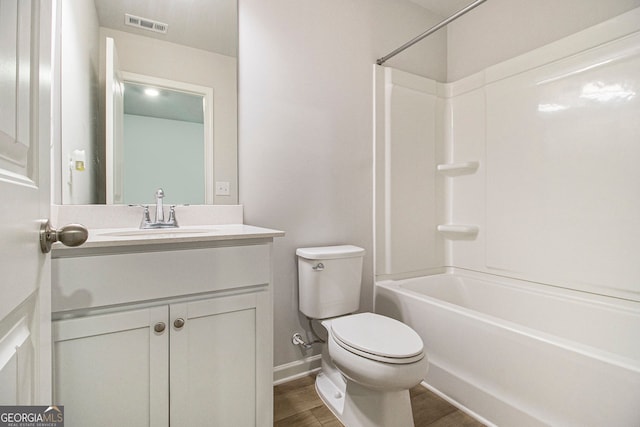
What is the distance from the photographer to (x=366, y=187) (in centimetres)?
201

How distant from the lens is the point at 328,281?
1.63 m

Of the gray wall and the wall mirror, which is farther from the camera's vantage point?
the gray wall

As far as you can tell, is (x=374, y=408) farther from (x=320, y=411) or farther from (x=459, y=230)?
(x=459, y=230)

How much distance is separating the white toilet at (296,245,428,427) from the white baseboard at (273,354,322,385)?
8 cm

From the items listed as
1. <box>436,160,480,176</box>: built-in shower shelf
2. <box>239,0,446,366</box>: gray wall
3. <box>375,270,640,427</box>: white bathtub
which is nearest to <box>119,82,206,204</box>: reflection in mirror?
<box>239,0,446,366</box>: gray wall

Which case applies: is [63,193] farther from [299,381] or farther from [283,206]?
[299,381]

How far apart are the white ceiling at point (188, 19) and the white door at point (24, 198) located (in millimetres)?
988

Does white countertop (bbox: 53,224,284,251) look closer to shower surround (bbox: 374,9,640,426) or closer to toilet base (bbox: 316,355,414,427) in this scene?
toilet base (bbox: 316,355,414,427)

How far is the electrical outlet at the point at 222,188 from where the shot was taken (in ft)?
5.17

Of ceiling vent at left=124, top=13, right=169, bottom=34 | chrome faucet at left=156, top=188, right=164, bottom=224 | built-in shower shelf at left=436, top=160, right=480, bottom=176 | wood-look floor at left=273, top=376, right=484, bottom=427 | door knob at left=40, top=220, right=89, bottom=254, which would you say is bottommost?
wood-look floor at left=273, top=376, right=484, bottom=427

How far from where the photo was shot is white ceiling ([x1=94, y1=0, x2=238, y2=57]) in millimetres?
1361

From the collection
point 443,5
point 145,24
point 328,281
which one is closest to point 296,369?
point 328,281

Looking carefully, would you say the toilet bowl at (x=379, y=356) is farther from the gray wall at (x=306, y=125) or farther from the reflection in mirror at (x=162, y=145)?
the reflection in mirror at (x=162, y=145)

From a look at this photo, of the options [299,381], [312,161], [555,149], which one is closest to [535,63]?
[555,149]
